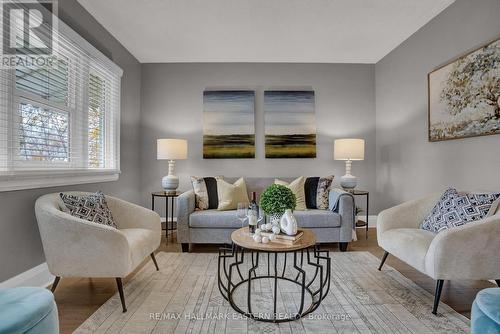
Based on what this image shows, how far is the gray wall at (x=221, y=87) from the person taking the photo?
4.00 m

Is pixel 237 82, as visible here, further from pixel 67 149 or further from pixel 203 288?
pixel 203 288

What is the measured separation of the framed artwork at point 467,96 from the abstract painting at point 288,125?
1549mm

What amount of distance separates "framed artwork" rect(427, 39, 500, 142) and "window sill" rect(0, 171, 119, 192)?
366cm

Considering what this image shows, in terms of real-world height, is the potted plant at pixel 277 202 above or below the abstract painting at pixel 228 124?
below

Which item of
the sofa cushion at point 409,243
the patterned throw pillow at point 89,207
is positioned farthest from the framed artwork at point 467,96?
the patterned throw pillow at point 89,207

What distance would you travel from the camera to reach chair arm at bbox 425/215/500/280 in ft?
5.61

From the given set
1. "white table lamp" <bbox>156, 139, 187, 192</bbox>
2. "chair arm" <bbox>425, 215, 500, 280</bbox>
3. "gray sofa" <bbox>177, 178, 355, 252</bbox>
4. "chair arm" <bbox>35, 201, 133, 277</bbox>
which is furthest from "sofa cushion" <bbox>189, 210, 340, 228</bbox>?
"chair arm" <bbox>425, 215, 500, 280</bbox>

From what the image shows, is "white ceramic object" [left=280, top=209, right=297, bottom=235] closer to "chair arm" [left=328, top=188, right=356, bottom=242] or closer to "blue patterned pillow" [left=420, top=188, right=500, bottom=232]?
"blue patterned pillow" [left=420, top=188, right=500, bottom=232]

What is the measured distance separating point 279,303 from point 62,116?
248 cm

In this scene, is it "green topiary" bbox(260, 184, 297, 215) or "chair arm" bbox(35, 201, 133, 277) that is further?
"green topiary" bbox(260, 184, 297, 215)

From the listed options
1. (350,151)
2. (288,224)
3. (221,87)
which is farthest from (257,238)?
(221,87)

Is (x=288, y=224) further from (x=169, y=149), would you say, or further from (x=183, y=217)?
(x=169, y=149)

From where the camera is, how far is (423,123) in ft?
10.1

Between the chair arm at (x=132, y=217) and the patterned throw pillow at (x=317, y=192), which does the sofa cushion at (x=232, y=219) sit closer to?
the patterned throw pillow at (x=317, y=192)
